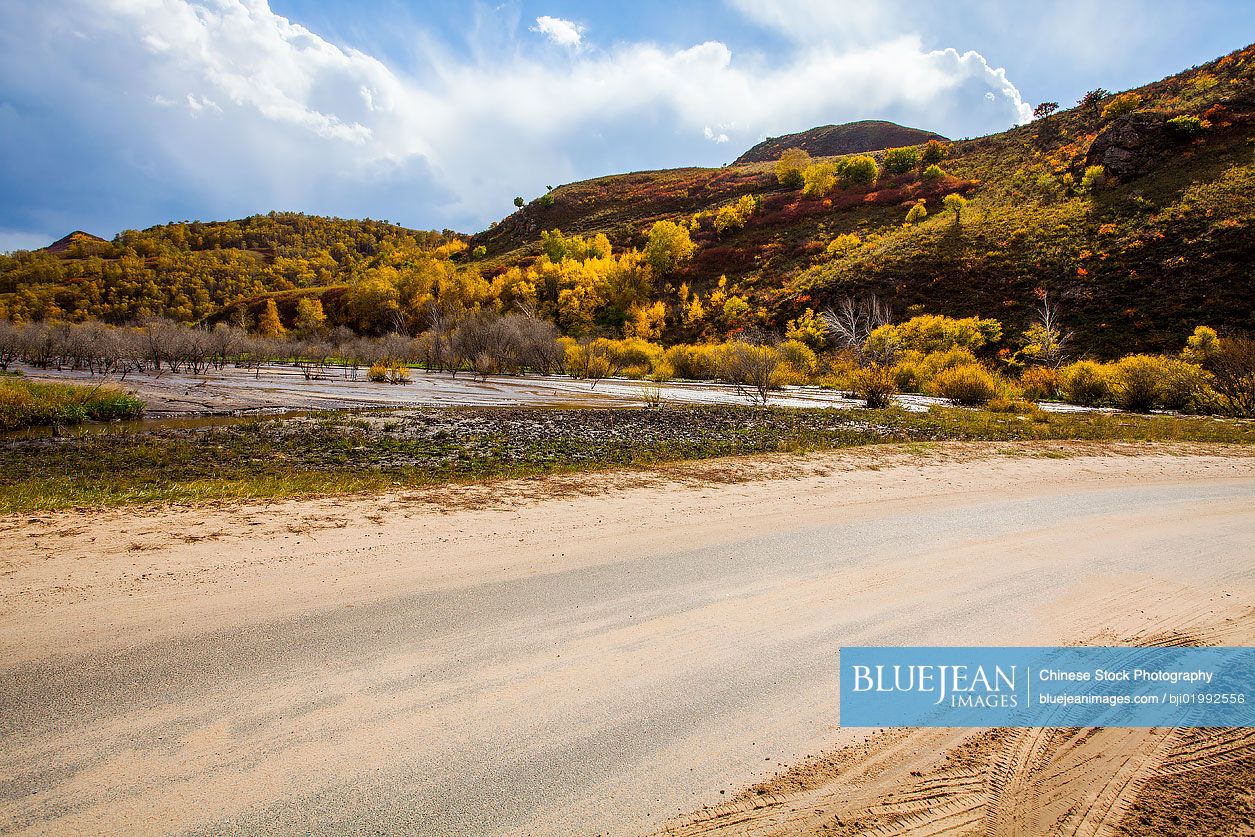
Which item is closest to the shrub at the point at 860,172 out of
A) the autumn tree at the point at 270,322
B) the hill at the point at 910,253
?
the hill at the point at 910,253

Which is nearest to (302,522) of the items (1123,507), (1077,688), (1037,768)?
(1037,768)

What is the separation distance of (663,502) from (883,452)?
21.1 feet

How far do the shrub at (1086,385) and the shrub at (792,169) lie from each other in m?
71.8

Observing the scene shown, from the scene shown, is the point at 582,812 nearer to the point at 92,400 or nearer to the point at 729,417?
the point at 729,417

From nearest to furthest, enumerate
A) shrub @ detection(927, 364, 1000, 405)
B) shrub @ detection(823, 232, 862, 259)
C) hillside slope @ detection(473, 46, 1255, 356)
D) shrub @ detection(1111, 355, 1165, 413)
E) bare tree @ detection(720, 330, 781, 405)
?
shrub @ detection(1111, 355, 1165, 413)
shrub @ detection(927, 364, 1000, 405)
bare tree @ detection(720, 330, 781, 405)
hillside slope @ detection(473, 46, 1255, 356)
shrub @ detection(823, 232, 862, 259)

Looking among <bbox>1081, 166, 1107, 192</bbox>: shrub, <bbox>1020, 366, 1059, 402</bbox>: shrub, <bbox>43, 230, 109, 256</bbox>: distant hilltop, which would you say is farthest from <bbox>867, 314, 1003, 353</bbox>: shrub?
<bbox>43, 230, 109, 256</bbox>: distant hilltop

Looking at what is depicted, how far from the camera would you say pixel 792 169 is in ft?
286

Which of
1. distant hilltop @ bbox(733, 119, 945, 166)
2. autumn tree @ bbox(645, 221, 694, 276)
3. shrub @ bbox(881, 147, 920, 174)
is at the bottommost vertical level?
autumn tree @ bbox(645, 221, 694, 276)

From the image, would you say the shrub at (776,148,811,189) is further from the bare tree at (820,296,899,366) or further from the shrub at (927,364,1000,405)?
the shrub at (927,364,1000,405)

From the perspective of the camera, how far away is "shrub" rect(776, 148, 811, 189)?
85438mm

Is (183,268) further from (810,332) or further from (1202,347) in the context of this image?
(1202,347)

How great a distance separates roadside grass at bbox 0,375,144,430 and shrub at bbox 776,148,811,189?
295 feet

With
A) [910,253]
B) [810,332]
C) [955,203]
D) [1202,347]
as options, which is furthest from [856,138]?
[1202,347]

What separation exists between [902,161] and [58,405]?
308 ft
